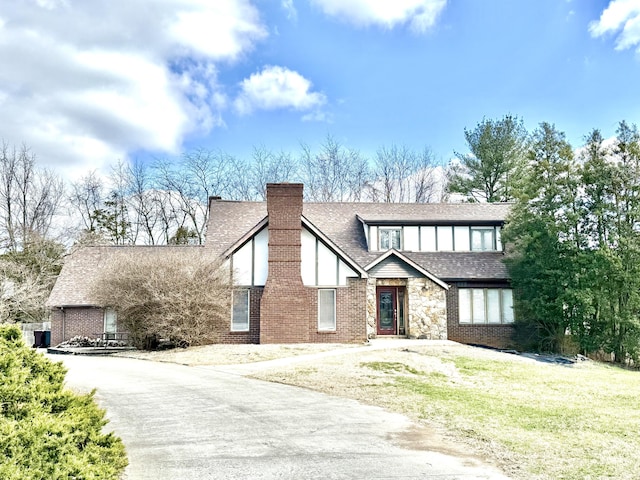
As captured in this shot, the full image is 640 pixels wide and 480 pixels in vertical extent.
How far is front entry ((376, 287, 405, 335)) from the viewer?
25.1 meters

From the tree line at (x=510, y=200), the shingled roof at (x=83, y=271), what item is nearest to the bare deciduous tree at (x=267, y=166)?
the tree line at (x=510, y=200)

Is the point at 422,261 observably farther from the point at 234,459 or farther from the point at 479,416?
the point at 234,459

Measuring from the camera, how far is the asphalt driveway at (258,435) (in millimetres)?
6469

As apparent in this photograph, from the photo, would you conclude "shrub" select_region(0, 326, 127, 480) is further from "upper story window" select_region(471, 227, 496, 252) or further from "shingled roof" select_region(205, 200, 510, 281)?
"upper story window" select_region(471, 227, 496, 252)

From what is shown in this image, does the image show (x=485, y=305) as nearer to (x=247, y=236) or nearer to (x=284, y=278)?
(x=284, y=278)

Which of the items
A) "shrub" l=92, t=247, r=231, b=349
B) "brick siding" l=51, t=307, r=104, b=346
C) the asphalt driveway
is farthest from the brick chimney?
the asphalt driveway

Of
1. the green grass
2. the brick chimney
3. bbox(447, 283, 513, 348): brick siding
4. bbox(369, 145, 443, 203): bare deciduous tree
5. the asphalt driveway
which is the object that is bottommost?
the green grass

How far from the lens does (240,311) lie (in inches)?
877

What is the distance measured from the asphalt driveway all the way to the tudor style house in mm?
9049

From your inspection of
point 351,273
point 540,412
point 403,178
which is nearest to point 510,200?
point 403,178

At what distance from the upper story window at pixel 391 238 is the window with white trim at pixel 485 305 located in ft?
12.7

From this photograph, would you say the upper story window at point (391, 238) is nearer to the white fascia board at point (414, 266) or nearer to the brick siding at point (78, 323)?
the white fascia board at point (414, 266)

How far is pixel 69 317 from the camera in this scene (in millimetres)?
24953

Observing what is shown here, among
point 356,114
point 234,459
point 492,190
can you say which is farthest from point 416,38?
point 492,190
